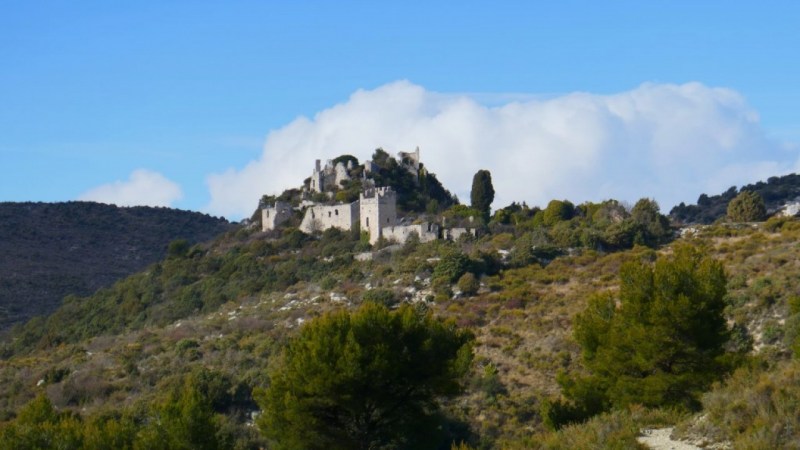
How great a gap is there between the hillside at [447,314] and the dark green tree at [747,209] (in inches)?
169

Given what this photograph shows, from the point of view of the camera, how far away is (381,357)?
2220 centimetres

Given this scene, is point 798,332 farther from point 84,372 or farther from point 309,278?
point 309,278

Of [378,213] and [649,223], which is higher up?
[378,213]

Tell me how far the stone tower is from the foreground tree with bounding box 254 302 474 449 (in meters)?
30.9

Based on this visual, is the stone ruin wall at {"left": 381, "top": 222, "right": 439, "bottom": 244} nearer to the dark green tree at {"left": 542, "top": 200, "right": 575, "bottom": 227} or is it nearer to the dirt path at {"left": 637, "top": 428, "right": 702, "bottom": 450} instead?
the dark green tree at {"left": 542, "top": 200, "right": 575, "bottom": 227}

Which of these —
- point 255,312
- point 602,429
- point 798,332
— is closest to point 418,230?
point 255,312

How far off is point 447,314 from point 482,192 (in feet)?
72.6

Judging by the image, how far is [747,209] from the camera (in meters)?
53.1

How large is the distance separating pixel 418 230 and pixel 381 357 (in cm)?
3112

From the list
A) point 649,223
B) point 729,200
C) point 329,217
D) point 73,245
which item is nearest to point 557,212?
point 649,223

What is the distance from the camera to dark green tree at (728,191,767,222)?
52.9 m

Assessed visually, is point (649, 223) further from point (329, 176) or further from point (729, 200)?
point (729, 200)

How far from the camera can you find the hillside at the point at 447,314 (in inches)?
1104

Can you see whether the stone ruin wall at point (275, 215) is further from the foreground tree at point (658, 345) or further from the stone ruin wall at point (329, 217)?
the foreground tree at point (658, 345)
